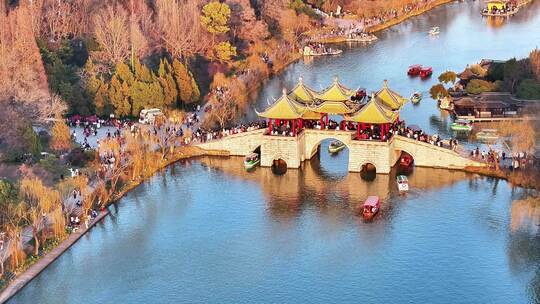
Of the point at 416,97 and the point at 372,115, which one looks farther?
the point at 416,97

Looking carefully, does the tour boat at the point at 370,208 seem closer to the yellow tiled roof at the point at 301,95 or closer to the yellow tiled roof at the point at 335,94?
the yellow tiled roof at the point at 335,94

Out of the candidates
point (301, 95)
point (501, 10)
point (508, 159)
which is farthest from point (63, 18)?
point (501, 10)

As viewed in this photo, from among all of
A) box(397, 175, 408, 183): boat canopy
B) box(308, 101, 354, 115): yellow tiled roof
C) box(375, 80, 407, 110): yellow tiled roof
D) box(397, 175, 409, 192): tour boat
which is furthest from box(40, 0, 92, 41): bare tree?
box(397, 175, 409, 192): tour boat

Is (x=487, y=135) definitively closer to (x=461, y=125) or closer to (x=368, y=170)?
(x=461, y=125)

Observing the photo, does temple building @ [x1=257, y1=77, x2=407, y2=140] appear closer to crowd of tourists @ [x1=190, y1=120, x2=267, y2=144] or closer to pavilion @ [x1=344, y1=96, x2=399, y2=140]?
pavilion @ [x1=344, y1=96, x2=399, y2=140]

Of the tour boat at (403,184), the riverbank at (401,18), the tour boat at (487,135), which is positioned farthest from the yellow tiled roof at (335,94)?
the riverbank at (401,18)

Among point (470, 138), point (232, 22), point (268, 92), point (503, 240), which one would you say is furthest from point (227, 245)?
point (232, 22)

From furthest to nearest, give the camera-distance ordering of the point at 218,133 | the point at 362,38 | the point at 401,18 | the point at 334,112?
1. the point at 401,18
2. the point at 362,38
3. the point at 218,133
4. the point at 334,112
